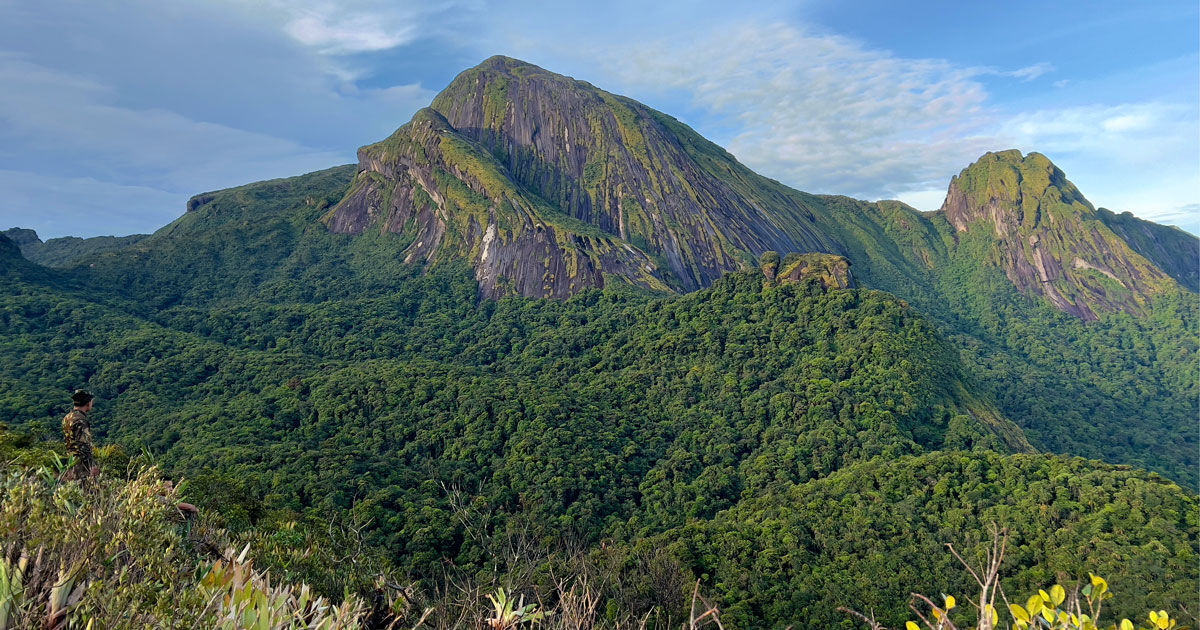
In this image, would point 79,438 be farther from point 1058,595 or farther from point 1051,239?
point 1051,239

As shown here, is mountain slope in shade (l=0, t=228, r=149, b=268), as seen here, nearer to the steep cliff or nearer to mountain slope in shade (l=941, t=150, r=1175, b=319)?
mountain slope in shade (l=941, t=150, r=1175, b=319)

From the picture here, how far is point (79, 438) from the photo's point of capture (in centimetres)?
862

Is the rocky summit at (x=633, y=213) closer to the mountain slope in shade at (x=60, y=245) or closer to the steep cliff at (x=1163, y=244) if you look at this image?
the steep cliff at (x=1163, y=244)

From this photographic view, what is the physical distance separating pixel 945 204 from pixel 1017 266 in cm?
3780

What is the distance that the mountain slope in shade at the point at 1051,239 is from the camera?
12000cm

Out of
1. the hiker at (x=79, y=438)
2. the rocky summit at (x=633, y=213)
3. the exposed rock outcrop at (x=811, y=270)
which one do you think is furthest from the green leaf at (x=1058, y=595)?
the rocky summit at (x=633, y=213)

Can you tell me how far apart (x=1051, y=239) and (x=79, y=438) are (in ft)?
547

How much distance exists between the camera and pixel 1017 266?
444 feet

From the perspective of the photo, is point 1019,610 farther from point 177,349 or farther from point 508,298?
point 508,298

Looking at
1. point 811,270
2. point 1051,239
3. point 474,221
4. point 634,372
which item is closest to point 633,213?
point 474,221

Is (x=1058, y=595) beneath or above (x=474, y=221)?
beneath

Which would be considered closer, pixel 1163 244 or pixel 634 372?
pixel 634 372

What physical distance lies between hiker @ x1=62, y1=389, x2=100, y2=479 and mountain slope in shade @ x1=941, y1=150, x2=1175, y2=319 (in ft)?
497

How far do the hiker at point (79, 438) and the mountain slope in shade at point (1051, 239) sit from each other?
152m
